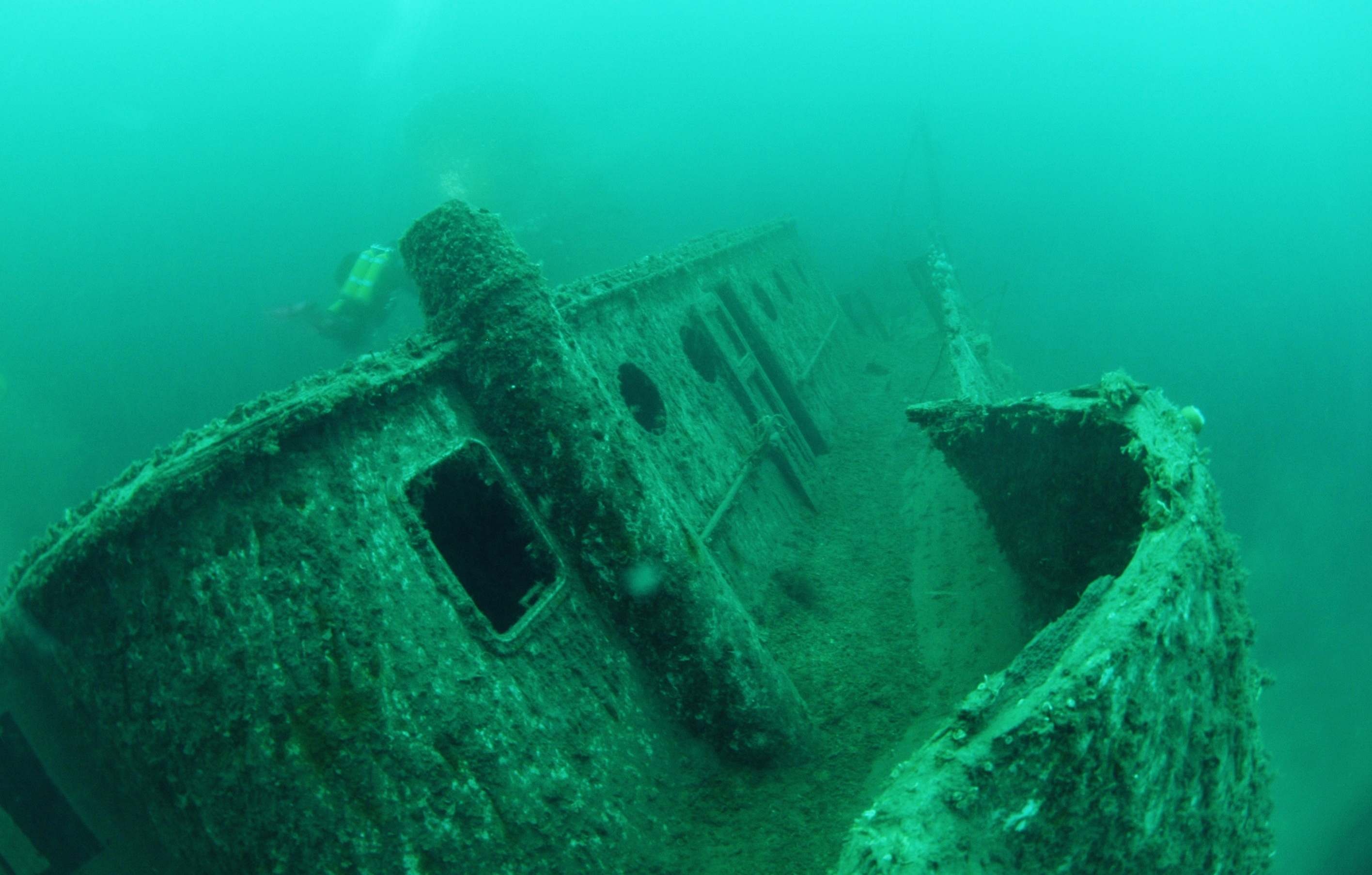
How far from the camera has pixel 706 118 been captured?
56281 mm

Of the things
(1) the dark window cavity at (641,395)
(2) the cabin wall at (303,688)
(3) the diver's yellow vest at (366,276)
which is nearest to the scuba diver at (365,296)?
(3) the diver's yellow vest at (366,276)

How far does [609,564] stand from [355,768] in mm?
1930

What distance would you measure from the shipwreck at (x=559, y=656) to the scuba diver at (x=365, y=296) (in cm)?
1704

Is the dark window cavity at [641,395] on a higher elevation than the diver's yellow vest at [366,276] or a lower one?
lower

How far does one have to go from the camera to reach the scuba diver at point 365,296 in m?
20.7

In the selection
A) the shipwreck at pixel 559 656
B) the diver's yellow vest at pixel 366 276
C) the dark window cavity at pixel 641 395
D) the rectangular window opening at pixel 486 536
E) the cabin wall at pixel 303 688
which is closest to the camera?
the shipwreck at pixel 559 656

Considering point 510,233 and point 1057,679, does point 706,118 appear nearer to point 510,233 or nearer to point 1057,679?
point 510,233

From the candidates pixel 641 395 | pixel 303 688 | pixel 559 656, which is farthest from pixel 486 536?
pixel 641 395

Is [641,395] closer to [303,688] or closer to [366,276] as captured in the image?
[303,688]

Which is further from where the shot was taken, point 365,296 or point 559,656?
point 365,296

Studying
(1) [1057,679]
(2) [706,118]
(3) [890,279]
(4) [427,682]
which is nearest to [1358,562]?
(3) [890,279]

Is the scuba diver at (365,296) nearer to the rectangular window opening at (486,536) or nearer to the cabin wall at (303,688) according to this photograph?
the rectangular window opening at (486,536)

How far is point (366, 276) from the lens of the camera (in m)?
20.7

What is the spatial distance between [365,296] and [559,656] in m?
20.0
